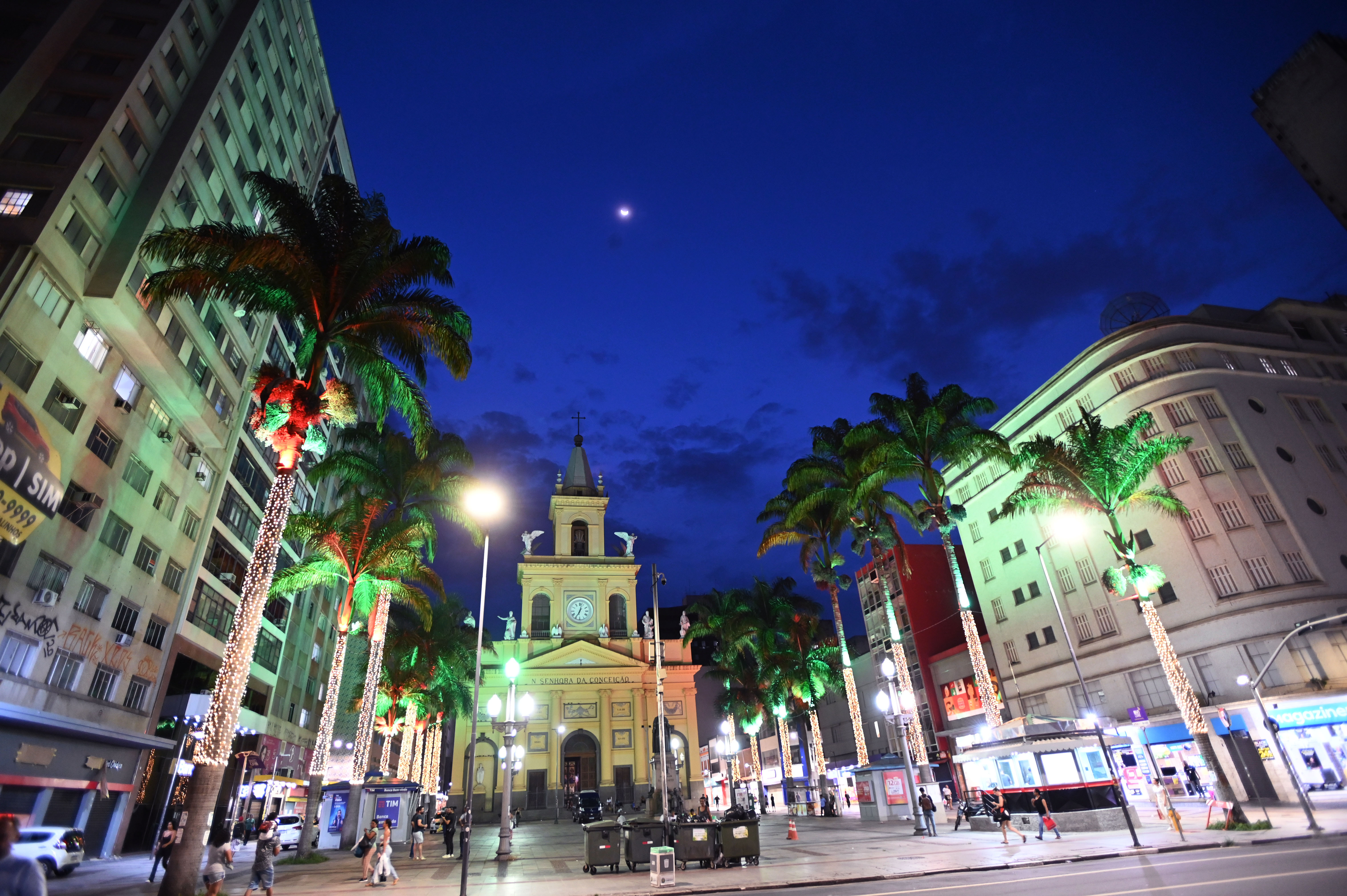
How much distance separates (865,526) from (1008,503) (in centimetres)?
640

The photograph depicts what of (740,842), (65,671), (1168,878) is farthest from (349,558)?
(1168,878)

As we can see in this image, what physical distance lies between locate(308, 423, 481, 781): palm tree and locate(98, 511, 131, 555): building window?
381 inches

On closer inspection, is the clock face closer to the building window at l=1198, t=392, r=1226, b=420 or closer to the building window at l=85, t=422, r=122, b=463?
the building window at l=85, t=422, r=122, b=463

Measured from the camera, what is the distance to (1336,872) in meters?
11.1

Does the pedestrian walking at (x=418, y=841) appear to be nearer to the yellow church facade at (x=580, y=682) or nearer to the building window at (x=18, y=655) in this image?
the building window at (x=18, y=655)

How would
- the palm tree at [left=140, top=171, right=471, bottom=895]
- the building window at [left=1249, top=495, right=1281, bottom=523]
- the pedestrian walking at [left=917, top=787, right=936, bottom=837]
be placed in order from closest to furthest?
the palm tree at [left=140, top=171, right=471, bottom=895]
the pedestrian walking at [left=917, top=787, right=936, bottom=837]
the building window at [left=1249, top=495, right=1281, bottom=523]

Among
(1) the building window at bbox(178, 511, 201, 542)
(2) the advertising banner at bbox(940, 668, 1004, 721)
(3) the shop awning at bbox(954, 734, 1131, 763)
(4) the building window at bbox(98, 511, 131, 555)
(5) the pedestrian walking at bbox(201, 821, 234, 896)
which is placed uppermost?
(1) the building window at bbox(178, 511, 201, 542)

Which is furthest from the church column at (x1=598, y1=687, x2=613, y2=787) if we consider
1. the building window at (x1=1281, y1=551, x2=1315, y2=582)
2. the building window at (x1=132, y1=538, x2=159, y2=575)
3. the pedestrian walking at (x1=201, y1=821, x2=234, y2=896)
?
the building window at (x1=1281, y1=551, x2=1315, y2=582)

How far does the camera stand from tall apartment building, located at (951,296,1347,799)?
30.6m

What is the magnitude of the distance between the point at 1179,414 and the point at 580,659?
46.8m

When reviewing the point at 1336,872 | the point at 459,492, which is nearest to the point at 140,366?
the point at 459,492

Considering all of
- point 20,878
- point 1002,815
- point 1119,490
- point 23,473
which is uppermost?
point 23,473

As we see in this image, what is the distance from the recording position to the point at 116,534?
28062 mm

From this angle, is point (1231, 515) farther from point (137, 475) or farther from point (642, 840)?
point (137, 475)
